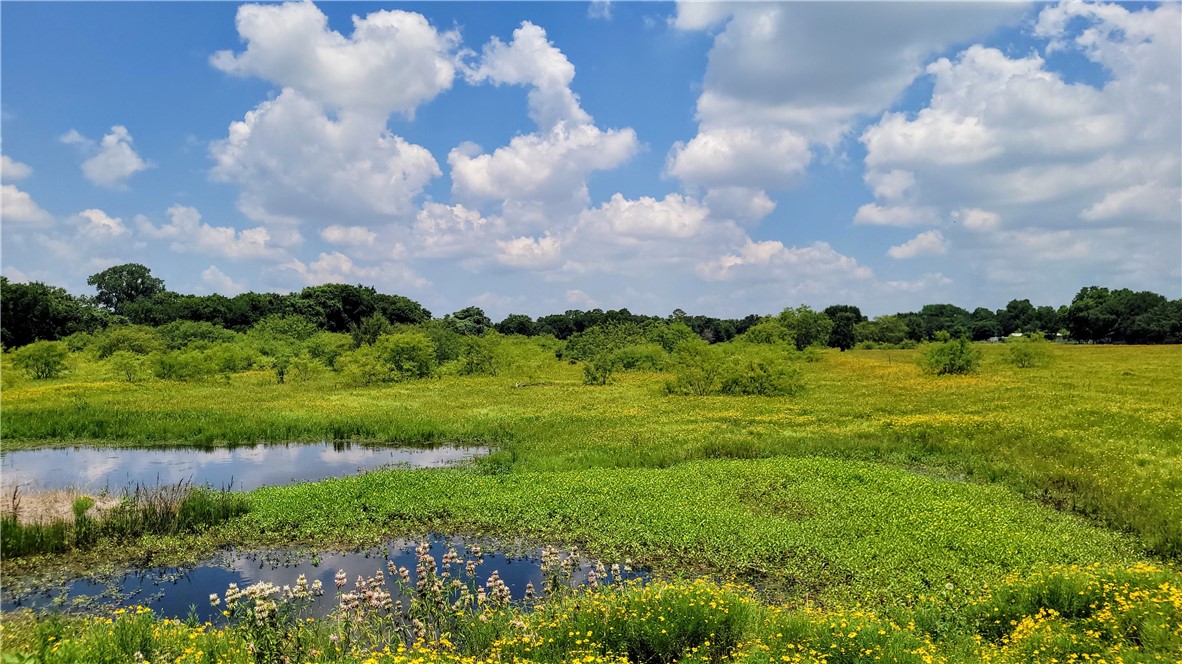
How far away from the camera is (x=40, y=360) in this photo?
46156 mm

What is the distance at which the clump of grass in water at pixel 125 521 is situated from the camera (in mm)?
13570

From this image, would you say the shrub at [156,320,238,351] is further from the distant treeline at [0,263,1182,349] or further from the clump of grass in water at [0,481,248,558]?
the clump of grass in water at [0,481,248,558]

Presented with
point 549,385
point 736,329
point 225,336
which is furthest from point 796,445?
point 736,329

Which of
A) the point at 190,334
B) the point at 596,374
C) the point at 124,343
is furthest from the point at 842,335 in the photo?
the point at 124,343

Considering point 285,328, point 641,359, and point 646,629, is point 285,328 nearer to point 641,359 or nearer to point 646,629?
point 641,359

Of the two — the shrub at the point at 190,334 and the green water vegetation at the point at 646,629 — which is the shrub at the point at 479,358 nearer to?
the shrub at the point at 190,334

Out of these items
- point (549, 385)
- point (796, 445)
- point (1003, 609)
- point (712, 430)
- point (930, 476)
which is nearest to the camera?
point (1003, 609)

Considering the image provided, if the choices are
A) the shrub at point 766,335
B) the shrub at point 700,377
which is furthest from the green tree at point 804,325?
the shrub at point 700,377

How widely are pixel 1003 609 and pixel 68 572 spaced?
55.3 ft

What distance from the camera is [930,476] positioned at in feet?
64.2

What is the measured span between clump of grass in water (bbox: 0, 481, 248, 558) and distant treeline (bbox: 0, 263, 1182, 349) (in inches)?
2476

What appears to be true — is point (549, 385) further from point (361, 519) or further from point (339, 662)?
point (339, 662)

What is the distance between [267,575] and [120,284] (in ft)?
387

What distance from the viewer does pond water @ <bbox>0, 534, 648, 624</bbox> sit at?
1145 centimetres
